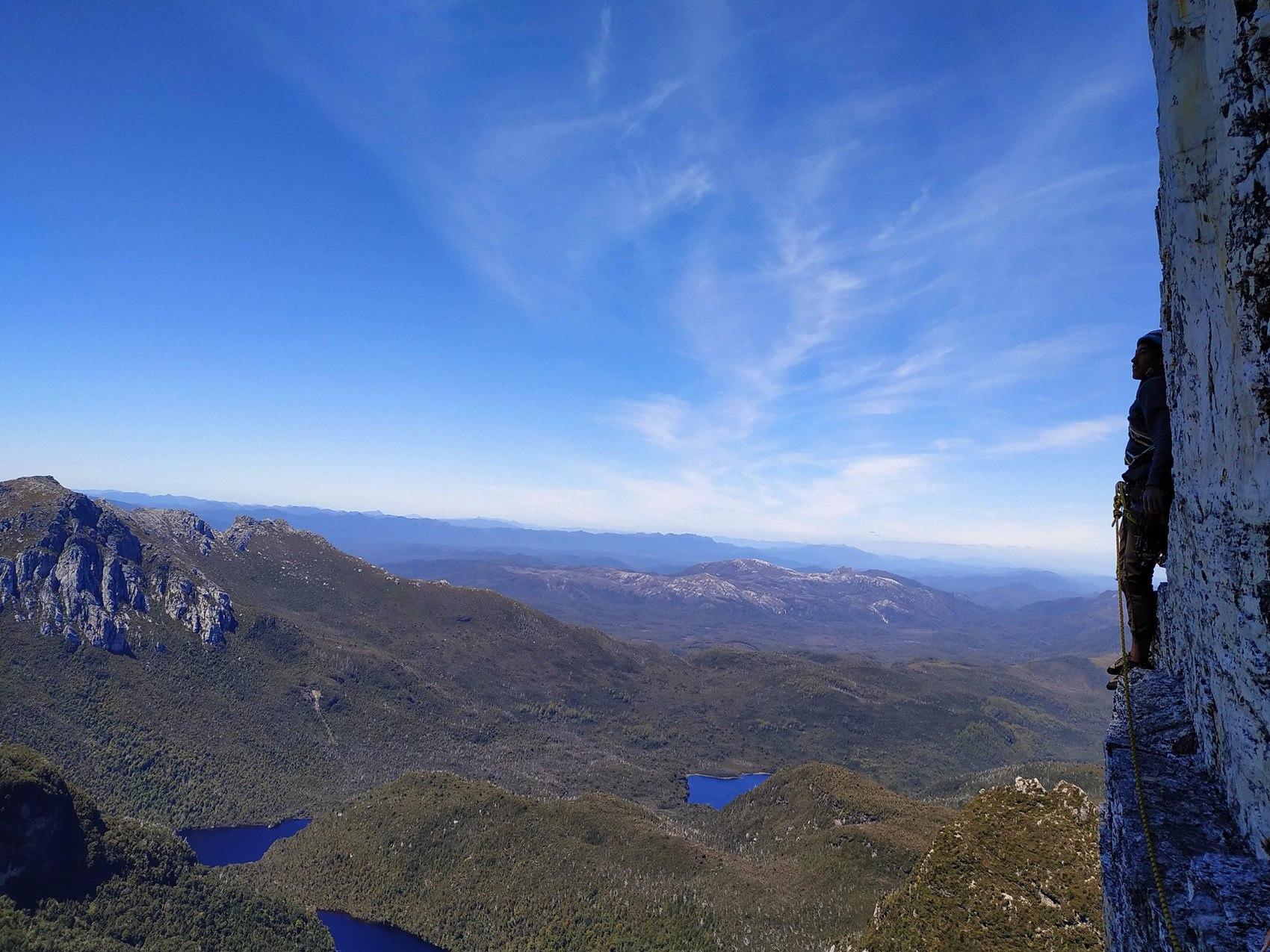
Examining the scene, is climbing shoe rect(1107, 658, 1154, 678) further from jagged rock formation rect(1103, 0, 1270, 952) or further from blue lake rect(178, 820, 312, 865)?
Result: blue lake rect(178, 820, 312, 865)

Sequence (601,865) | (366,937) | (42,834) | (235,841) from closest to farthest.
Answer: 1. (42,834)
2. (601,865)
3. (366,937)
4. (235,841)

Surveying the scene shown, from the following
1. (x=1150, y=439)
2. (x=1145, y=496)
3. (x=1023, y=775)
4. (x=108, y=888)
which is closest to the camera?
(x=1145, y=496)

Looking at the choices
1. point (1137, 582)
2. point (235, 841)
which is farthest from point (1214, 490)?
point (235, 841)

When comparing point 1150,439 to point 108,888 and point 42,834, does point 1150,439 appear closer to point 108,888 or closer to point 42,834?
point 42,834

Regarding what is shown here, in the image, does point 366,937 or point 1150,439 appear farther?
point 366,937

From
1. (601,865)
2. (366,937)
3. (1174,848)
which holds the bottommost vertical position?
(366,937)

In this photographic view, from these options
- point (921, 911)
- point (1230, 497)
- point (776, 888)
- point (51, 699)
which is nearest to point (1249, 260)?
point (1230, 497)

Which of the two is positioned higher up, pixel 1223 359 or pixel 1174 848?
pixel 1223 359

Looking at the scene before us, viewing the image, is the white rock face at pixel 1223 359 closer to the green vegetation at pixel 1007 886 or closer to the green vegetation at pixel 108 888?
the green vegetation at pixel 1007 886
